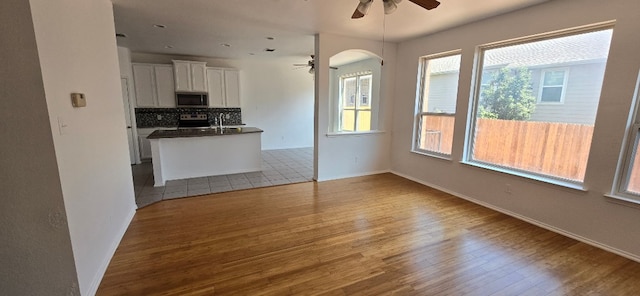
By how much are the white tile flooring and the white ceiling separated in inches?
99.0

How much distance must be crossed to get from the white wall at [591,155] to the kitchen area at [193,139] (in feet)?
9.33

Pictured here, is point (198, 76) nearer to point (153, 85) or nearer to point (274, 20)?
point (153, 85)

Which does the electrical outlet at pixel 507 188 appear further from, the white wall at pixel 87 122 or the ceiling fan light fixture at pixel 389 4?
the white wall at pixel 87 122

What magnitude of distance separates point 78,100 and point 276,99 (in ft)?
19.6

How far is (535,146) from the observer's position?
311cm

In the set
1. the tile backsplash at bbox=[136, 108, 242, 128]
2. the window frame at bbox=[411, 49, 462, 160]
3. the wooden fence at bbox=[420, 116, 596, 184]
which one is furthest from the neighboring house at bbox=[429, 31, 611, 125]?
the tile backsplash at bbox=[136, 108, 242, 128]

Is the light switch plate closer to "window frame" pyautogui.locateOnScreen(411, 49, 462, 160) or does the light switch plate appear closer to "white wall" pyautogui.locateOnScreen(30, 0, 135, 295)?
"white wall" pyautogui.locateOnScreen(30, 0, 135, 295)

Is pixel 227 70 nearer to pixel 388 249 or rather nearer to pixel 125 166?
pixel 125 166

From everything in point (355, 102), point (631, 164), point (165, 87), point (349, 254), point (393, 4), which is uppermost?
point (393, 4)

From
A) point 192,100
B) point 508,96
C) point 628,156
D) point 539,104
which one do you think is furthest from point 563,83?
point 192,100

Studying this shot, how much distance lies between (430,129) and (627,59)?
94.2 inches

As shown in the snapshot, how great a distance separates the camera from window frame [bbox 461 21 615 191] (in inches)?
107

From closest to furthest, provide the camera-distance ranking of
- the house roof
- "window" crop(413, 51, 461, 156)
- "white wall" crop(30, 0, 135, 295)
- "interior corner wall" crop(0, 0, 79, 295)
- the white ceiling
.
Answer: "interior corner wall" crop(0, 0, 79, 295) < "white wall" crop(30, 0, 135, 295) < the house roof < the white ceiling < "window" crop(413, 51, 461, 156)

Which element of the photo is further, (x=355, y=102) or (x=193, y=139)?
(x=355, y=102)
